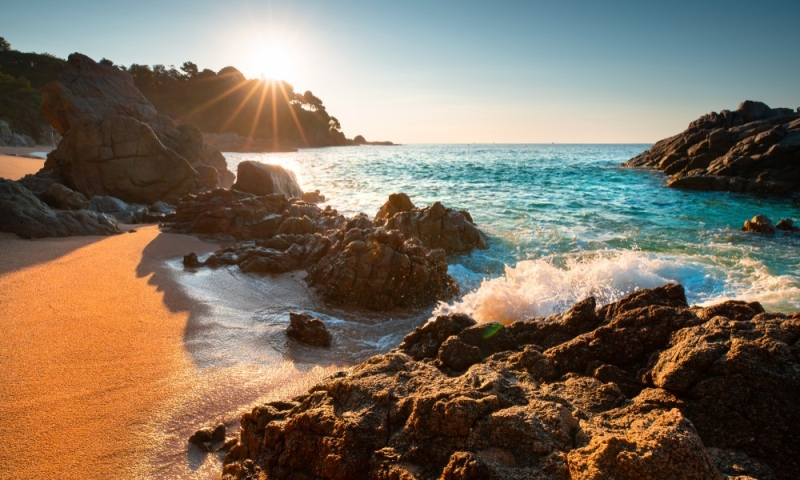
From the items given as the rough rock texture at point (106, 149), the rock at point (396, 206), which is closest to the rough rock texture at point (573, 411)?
the rock at point (396, 206)

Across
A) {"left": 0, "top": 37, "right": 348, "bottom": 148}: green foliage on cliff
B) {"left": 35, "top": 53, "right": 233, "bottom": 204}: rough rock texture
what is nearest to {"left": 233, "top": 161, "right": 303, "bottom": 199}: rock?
{"left": 35, "top": 53, "right": 233, "bottom": 204}: rough rock texture

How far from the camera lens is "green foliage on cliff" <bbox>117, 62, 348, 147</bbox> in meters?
93.8

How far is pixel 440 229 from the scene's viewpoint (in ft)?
39.5

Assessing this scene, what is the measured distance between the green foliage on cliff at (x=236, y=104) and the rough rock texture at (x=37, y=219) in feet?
282

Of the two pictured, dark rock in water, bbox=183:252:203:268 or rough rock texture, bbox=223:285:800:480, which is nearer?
rough rock texture, bbox=223:285:800:480

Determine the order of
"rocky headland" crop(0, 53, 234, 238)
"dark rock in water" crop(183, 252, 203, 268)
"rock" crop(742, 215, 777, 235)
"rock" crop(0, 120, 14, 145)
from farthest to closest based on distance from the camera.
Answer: "rock" crop(0, 120, 14, 145), "rock" crop(742, 215, 777, 235), "rocky headland" crop(0, 53, 234, 238), "dark rock in water" crop(183, 252, 203, 268)

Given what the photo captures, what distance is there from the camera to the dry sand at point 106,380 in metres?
3.46

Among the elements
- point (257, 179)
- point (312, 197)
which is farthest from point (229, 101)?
point (257, 179)

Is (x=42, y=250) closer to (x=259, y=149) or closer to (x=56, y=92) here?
(x=56, y=92)

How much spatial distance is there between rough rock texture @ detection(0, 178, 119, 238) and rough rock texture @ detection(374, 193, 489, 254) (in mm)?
8056

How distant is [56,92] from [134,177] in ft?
20.9

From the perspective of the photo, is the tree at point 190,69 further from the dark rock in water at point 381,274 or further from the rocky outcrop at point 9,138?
the dark rock in water at point 381,274

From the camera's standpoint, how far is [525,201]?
70.1 feet

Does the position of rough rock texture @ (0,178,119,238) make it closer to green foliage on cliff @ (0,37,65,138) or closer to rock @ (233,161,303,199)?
rock @ (233,161,303,199)
